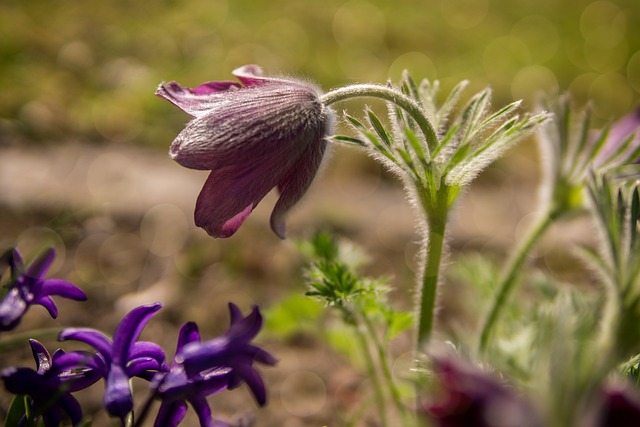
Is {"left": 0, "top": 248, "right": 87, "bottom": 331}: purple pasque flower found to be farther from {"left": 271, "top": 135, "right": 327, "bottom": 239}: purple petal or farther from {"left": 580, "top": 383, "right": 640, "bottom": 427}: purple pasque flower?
{"left": 580, "top": 383, "right": 640, "bottom": 427}: purple pasque flower

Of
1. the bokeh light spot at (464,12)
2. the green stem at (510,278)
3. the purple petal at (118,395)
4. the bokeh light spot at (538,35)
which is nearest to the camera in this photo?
the purple petal at (118,395)

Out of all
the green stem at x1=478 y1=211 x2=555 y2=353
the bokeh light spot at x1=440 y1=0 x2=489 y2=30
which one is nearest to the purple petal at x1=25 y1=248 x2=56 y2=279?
the green stem at x1=478 y1=211 x2=555 y2=353

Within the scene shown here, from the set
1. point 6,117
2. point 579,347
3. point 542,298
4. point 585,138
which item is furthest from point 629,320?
point 6,117

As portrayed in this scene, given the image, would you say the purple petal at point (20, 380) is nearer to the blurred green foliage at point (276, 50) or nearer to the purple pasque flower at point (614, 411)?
the purple pasque flower at point (614, 411)

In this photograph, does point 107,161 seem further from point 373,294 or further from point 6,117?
point 373,294

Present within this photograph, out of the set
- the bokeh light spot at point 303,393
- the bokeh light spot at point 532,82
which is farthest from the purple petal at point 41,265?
the bokeh light spot at point 532,82

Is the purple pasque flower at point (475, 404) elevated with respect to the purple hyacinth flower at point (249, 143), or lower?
lower

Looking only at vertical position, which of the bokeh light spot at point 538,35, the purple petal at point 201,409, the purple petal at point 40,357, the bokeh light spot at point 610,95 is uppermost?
the bokeh light spot at point 538,35
